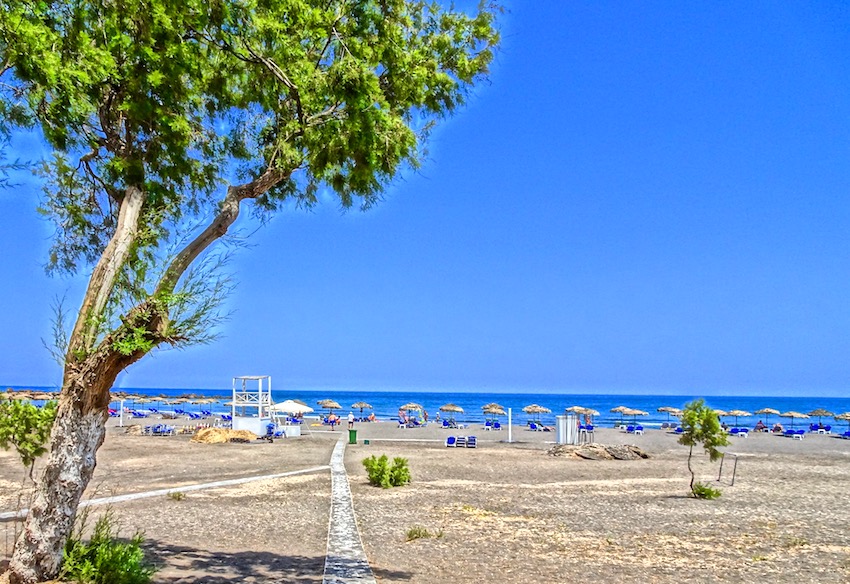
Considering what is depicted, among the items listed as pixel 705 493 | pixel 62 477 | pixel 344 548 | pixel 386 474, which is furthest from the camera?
pixel 386 474

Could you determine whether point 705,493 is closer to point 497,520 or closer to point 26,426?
point 497,520

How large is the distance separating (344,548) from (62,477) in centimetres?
411

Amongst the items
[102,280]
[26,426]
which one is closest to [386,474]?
[26,426]

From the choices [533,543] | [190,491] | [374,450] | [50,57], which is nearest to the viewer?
[50,57]

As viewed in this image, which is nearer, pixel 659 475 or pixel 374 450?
pixel 659 475

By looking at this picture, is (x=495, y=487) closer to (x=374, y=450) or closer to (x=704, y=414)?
(x=704, y=414)

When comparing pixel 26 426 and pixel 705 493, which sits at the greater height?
pixel 26 426

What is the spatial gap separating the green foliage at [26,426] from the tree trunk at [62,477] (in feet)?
4.98

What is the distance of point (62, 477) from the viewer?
5.72 meters

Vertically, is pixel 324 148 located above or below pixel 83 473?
above

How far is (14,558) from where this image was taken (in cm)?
577

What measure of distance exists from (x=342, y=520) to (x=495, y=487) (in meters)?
5.95

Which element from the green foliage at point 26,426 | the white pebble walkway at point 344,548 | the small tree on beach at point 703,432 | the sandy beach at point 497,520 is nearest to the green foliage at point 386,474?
the sandy beach at point 497,520

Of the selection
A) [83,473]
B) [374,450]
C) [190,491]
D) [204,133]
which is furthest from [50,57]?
[374,450]
